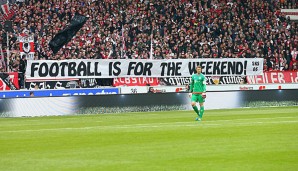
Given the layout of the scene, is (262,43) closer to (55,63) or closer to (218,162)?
(55,63)

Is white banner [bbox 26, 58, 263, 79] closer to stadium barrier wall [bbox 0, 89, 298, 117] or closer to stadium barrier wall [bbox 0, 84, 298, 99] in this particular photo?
stadium barrier wall [bbox 0, 84, 298, 99]

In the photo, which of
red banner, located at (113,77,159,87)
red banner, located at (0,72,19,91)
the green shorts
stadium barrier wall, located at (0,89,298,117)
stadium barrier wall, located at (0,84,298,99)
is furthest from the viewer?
red banner, located at (113,77,159,87)

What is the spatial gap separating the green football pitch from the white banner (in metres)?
11.6

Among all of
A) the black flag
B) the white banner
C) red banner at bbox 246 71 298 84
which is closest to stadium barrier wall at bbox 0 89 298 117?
the white banner

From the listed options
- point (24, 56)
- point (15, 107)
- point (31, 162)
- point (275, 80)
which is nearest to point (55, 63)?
point (24, 56)

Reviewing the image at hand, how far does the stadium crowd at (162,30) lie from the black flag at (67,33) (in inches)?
15.9

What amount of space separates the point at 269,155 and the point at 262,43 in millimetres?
34520

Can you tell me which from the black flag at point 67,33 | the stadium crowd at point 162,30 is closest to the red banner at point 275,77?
the stadium crowd at point 162,30

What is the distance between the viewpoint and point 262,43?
49344 millimetres

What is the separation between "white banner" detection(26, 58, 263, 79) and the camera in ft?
125

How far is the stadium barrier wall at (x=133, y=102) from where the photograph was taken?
33.7 meters

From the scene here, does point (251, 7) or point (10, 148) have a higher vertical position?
point (251, 7)

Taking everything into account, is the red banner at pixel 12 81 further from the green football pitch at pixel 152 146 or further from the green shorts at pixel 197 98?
the green shorts at pixel 197 98

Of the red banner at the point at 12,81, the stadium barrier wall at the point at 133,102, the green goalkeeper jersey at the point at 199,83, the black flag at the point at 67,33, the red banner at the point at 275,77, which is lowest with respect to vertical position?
the stadium barrier wall at the point at 133,102
